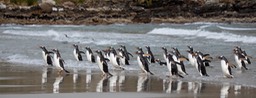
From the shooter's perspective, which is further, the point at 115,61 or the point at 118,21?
the point at 118,21

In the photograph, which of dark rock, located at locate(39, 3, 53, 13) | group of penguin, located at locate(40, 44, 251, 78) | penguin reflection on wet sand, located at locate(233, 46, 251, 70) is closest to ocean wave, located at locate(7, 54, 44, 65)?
group of penguin, located at locate(40, 44, 251, 78)

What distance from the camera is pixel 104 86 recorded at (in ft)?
40.7

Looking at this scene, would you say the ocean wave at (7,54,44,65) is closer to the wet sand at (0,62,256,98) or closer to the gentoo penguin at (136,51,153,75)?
the wet sand at (0,62,256,98)

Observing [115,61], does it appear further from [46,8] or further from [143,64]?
[46,8]

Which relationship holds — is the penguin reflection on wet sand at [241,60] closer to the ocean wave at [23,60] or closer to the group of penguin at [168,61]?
the group of penguin at [168,61]

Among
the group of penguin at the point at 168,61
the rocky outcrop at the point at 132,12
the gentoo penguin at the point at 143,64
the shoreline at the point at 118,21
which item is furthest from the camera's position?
the rocky outcrop at the point at 132,12

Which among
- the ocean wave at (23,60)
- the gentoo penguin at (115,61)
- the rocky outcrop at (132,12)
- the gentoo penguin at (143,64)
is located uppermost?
the gentoo penguin at (143,64)

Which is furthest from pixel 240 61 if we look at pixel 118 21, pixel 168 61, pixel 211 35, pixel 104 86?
pixel 118 21

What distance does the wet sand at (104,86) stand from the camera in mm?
11031

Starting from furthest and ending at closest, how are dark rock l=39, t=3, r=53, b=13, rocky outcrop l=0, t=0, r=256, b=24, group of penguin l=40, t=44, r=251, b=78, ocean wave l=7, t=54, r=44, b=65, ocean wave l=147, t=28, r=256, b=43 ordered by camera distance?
1. dark rock l=39, t=3, r=53, b=13
2. rocky outcrop l=0, t=0, r=256, b=24
3. ocean wave l=147, t=28, r=256, b=43
4. ocean wave l=7, t=54, r=44, b=65
5. group of penguin l=40, t=44, r=251, b=78

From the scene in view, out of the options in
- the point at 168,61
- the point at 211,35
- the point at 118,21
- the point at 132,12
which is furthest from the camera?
the point at 132,12

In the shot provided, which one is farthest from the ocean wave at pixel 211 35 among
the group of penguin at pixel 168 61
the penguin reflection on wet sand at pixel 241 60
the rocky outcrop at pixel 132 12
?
the rocky outcrop at pixel 132 12

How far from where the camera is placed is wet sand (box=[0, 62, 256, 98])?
1103cm

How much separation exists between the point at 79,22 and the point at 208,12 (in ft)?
44.7
